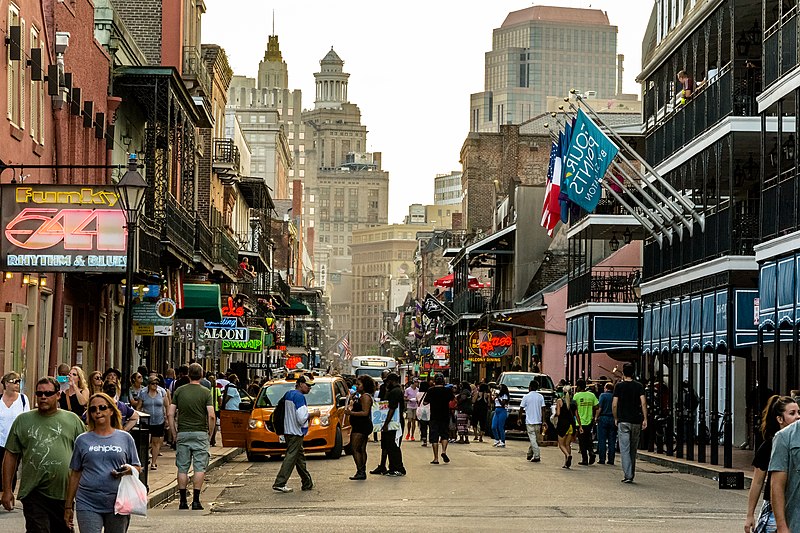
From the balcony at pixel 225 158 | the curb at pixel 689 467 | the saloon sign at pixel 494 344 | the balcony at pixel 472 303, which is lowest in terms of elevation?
the curb at pixel 689 467

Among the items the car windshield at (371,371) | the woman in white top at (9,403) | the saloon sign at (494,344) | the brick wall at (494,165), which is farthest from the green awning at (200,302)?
the brick wall at (494,165)

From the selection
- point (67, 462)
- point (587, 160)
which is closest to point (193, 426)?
point (67, 462)

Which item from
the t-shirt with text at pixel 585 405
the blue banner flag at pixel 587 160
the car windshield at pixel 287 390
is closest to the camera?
the car windshield at pixel 287 390

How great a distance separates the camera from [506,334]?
2518 inches

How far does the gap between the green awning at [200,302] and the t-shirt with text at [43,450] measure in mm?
28403

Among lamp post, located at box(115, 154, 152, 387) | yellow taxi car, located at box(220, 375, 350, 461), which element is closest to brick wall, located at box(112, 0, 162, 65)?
yellow taxi car, located at box(220, 375, 350, 461)

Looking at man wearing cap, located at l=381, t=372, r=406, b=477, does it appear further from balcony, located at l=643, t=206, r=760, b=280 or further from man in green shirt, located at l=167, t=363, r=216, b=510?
balcony, located at l=643, t=206, r=760, b=280

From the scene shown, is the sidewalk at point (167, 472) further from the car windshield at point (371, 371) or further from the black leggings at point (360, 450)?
the car windshield at point (371, 371)

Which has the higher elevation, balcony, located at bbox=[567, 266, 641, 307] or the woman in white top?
balcony, located at bbox=[567, 266, 641, 307]

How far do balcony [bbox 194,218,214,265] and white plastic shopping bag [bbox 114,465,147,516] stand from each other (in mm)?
29297

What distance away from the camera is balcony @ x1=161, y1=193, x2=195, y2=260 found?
33.9 m

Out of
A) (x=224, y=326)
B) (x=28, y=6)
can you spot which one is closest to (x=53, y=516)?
(x=28, y=6)

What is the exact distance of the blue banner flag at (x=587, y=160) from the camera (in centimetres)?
3234

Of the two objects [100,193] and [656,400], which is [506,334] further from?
[100,193]
